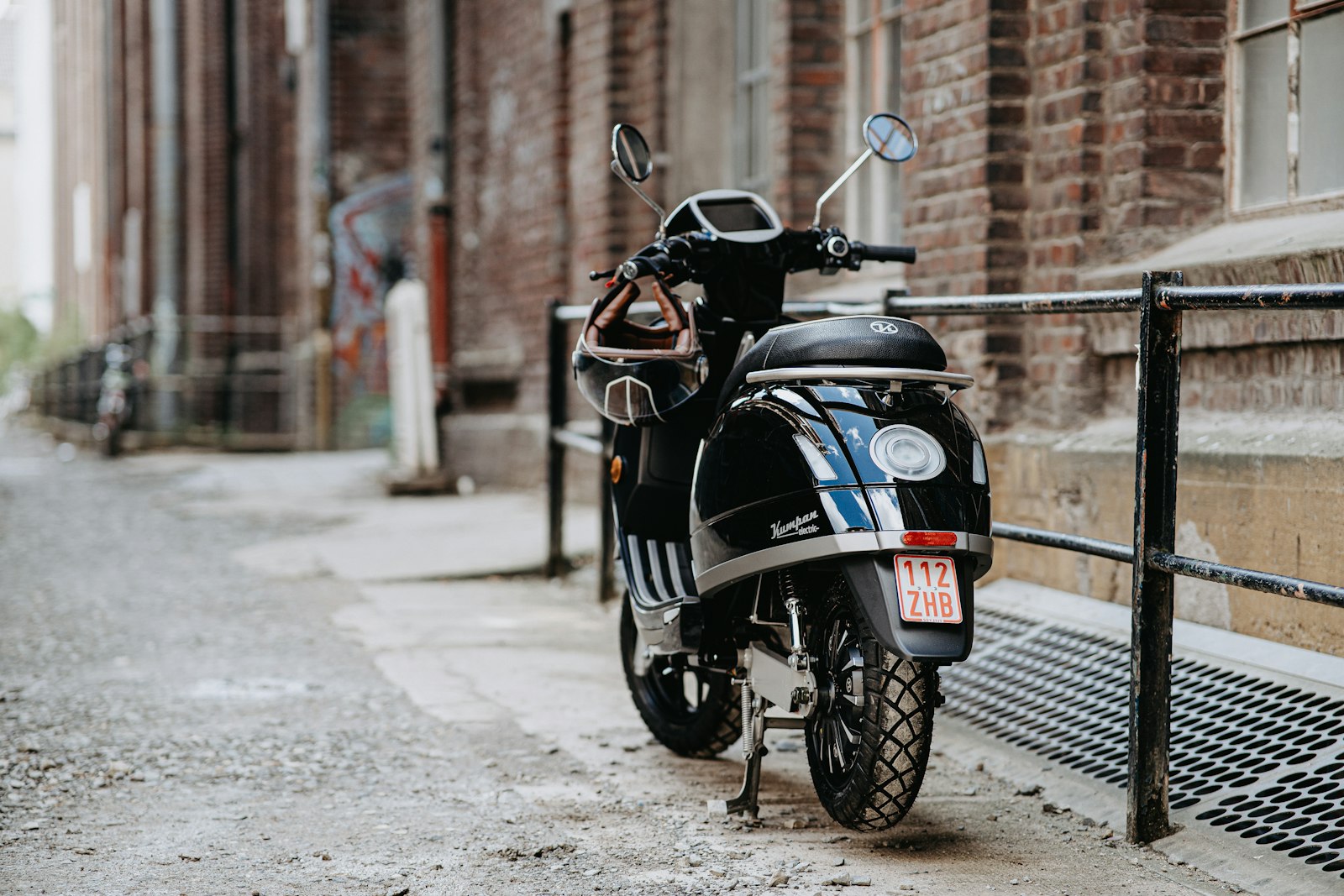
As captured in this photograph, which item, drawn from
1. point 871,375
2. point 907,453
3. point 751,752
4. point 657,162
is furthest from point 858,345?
point 657,162

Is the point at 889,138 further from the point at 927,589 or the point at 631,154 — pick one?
the point at 927,589

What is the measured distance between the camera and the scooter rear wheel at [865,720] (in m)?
3.09

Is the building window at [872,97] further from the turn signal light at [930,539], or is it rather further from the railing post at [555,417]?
the turn signal light at [930,539]

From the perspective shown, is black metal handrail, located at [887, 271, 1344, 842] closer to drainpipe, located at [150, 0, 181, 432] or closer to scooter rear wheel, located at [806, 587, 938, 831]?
scooter rear wheel, located at [806, 587, 938, 831]

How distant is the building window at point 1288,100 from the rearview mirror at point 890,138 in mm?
1480

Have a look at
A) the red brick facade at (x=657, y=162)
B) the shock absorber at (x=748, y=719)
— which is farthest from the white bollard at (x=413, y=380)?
the shock absorber at (x=748, y=719)

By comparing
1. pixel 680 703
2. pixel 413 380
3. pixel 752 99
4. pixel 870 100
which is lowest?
pixel 680 703

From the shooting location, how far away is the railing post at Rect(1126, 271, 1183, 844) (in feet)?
10.8

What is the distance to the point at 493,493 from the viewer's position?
437 inches

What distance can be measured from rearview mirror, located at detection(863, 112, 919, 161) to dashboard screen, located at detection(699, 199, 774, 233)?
12.9 inches

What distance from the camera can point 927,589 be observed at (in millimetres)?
3064

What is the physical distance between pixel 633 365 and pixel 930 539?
3.42ft

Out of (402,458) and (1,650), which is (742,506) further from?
(402,458)

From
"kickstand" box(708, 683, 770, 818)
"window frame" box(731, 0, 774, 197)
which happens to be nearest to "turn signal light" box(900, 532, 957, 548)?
"kickstand" box(708, 683, 770, 818)
